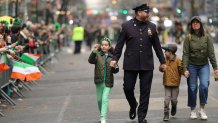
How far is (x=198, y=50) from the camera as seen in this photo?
35.1ft

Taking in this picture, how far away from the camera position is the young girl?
34.6 ft

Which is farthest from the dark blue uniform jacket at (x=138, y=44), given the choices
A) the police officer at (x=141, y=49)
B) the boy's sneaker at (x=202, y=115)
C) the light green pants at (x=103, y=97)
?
the boy's sneaker at (x=202, y=115)

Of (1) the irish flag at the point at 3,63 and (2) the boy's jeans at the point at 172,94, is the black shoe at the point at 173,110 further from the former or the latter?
(1) the irish flag at the point at 3,63

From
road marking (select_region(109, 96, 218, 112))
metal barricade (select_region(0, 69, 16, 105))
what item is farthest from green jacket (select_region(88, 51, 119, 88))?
metal barricade (select_region(0, 69, 16, 105))

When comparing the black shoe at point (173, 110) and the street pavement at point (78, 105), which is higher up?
the black shoe at point (173, 110)

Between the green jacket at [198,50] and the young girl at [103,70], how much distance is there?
126 cm

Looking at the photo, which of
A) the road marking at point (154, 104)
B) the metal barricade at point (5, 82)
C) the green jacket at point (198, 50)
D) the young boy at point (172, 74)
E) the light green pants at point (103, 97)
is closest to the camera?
the light green pants at point (103, 97)

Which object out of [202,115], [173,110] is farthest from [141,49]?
[202,115]

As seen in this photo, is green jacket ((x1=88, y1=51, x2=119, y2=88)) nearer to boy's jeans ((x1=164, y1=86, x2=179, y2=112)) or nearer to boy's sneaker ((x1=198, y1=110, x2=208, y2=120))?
boy's jeans ((x1=164, y1=86, x2=179, y2=112))

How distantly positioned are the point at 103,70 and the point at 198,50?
5.34 feet

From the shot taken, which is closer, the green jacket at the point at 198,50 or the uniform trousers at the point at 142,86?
the uniform trousers at the point at 142,86

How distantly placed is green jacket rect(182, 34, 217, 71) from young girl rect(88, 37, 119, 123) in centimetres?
126

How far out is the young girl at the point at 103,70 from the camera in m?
10.5

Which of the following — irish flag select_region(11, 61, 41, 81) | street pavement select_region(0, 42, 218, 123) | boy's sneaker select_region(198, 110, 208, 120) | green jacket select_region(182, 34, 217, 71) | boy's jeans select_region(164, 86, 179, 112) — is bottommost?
street pavement select_region(0, 42, 218, 123)
